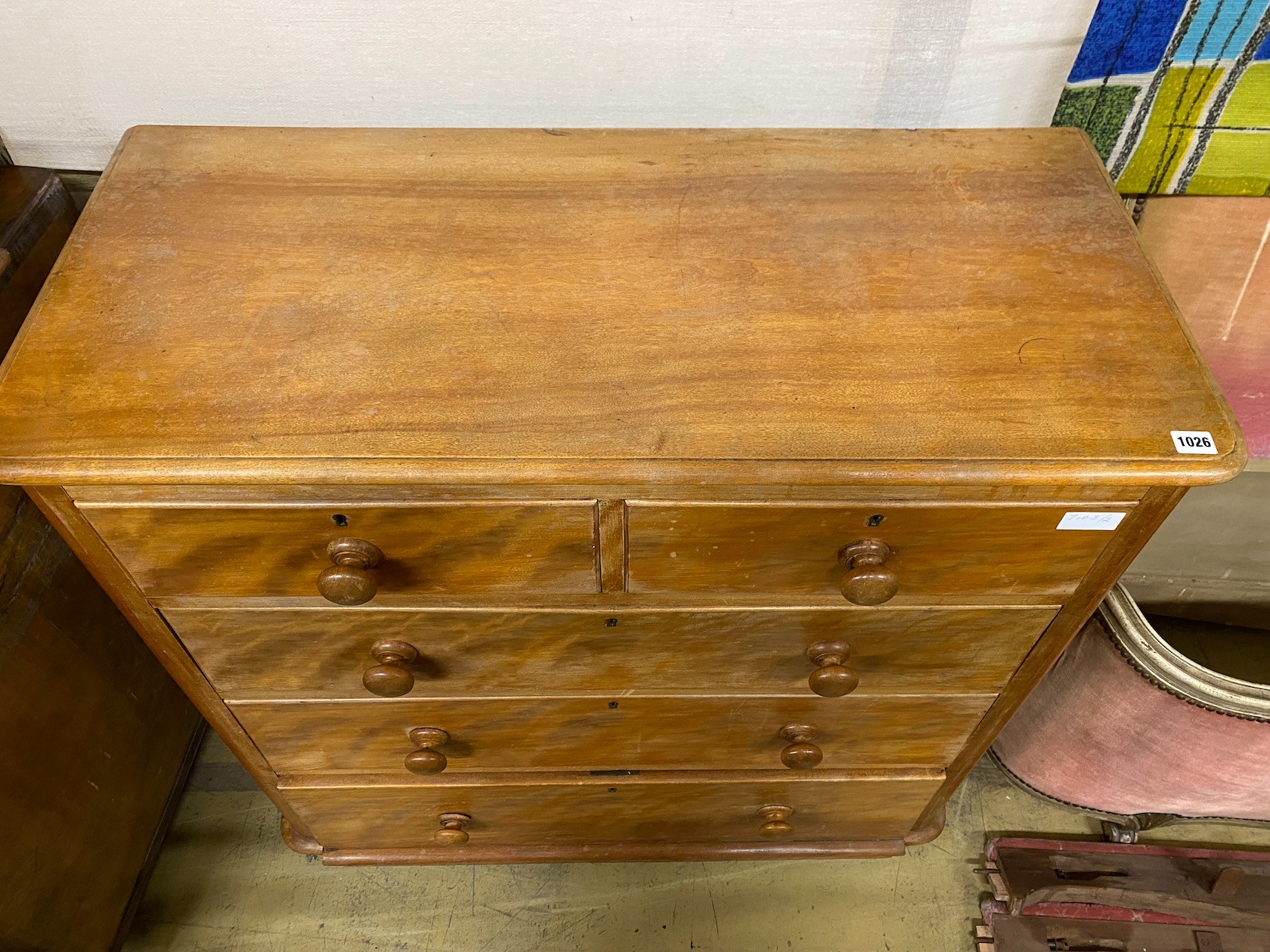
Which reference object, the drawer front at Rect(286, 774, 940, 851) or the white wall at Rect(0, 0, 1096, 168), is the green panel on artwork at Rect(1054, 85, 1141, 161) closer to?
the white wall at Rect(0, 0, 1096, 168)

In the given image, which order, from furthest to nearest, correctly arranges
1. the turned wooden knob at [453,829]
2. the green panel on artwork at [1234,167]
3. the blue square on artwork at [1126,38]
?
the turned wooden knob at [453,829]
the green panel on artwork at [1234,167]
the blue square on artwork at [1126,38]

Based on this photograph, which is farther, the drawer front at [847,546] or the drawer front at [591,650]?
the drawer front at [591,650]

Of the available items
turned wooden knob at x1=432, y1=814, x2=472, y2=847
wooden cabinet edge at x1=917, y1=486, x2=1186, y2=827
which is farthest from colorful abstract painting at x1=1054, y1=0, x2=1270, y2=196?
turned wooden knob at x1=432, y1=814, x2=472, y2=847

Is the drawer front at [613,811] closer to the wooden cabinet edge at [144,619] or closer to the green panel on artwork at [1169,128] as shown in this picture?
the wooden cabinet edge at [144,619]

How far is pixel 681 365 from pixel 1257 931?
1444 mm

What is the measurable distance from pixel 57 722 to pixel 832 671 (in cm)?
105

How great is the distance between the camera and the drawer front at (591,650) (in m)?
0.91

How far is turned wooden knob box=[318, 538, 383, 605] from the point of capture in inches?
30.3

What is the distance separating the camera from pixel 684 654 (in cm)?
98

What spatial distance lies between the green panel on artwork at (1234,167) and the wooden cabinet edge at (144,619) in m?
1.43

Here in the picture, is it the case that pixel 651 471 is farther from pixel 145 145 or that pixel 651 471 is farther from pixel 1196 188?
pixel 1196 188

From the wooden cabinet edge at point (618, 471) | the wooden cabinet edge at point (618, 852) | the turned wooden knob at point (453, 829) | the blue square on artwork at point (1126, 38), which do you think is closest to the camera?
the wooden cabinet edge at point (618, 471)

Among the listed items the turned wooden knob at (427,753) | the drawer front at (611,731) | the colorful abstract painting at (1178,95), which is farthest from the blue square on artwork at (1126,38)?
the turned wooden knob at (427,753)

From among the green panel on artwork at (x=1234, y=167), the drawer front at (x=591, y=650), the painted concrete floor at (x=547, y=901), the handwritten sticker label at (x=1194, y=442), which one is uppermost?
the handwritten sticker label at (x=1194, y=442)
